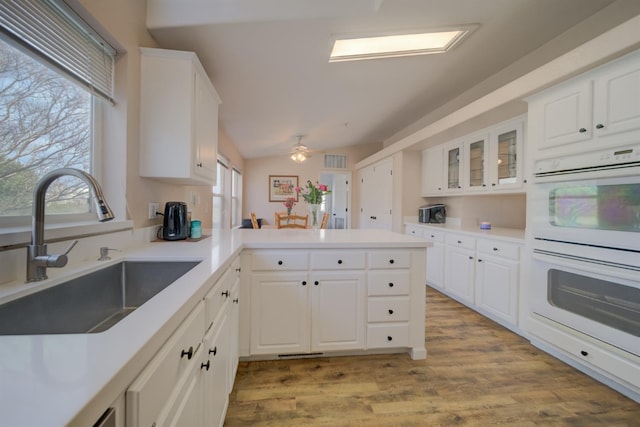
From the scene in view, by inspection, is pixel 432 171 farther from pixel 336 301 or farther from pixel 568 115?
pixel 336 301

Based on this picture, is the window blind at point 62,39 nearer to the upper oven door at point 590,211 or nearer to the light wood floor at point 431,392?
the light wood floor at point 431,392

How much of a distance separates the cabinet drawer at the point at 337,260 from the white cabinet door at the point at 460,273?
164 centimetres

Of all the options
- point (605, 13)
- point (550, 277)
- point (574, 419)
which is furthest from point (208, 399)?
point (605, 13)

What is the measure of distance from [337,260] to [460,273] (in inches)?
74.2

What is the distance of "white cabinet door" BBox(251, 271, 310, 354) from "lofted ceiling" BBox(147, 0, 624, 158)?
1.68 metres

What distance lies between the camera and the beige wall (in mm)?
6211

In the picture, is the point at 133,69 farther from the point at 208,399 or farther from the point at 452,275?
the point at 452,275

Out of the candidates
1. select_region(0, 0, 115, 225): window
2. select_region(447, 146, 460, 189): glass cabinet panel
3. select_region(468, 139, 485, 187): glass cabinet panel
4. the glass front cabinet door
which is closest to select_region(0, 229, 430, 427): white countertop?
A: select_region(0, 0, 115, 225): window

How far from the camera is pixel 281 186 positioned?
632cm

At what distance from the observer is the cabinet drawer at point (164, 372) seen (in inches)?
20.1

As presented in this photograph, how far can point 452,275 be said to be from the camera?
3156mm

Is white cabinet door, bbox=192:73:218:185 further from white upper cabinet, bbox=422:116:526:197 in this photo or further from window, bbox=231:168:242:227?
window, bbox=231:168:242:227

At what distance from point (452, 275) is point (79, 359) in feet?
11.0

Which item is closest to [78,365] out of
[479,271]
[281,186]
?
[479,271]
